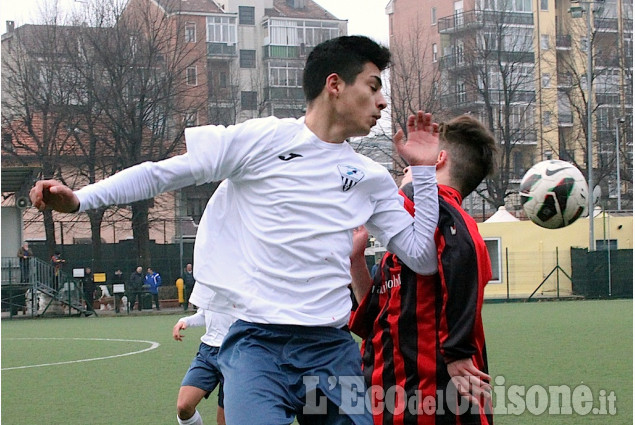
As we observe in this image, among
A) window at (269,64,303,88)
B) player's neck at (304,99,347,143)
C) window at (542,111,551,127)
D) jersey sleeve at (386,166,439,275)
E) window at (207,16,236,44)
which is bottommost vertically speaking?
jersey sleeve at (386,166,439,275)

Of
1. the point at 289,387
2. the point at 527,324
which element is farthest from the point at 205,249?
the point at 527,324

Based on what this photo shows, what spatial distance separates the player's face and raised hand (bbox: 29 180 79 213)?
113 cm

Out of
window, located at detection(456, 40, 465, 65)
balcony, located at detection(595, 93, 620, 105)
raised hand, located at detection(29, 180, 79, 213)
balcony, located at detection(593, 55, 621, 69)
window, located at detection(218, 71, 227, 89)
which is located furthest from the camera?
balcony, located at detection(595, 93, 620, 105)

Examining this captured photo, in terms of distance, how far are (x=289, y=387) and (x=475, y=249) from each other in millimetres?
886

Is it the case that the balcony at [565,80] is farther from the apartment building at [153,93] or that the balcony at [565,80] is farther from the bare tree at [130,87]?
the bare tree at [130,87]

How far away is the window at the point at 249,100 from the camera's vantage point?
44131mm

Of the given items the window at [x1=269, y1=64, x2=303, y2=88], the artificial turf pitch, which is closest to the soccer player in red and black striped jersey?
the artificial turf pitch

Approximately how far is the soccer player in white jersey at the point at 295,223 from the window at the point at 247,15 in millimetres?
62554

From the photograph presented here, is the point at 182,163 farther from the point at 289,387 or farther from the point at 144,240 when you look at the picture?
the point at 144,240

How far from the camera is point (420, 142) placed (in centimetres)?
409

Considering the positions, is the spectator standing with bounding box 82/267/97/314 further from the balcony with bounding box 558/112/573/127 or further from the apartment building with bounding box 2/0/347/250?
the balcony with bounding box 558/112/573/127

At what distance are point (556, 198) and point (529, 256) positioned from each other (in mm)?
23628

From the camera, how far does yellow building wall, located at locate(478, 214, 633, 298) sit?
3044 cm

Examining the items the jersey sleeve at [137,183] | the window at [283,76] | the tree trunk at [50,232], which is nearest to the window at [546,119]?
the window at [283,76]
